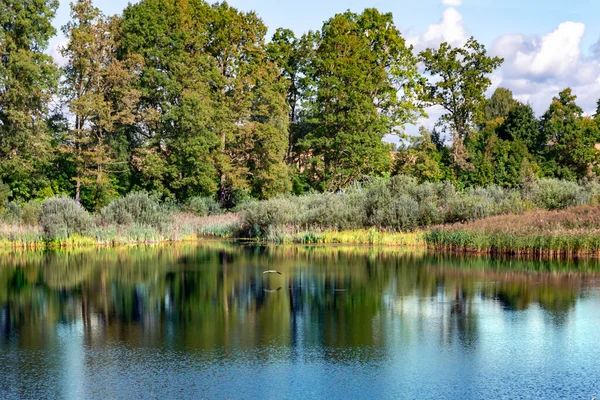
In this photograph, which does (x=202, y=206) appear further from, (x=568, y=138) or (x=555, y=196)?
(x=568, y=138)

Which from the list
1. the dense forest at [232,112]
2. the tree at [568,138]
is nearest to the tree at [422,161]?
the dense forest at [232,112]

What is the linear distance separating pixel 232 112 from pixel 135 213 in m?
13.0

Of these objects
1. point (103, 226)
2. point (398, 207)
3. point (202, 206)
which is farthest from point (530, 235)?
point (202, 206)

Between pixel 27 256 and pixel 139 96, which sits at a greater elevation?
pixel 139 96

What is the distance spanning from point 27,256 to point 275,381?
898 inches

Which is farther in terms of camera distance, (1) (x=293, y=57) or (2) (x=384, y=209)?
(1) (x=293, y=57)

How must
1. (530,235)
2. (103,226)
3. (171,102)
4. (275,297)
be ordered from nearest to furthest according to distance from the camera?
1. (275,297)
2. (530,235)
3. (103,226)
4. (171,102)

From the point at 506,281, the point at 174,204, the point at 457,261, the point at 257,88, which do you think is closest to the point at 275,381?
the point at 506,281

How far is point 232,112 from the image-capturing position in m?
50.9

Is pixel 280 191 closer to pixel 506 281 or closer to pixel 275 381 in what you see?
pixel 506 281

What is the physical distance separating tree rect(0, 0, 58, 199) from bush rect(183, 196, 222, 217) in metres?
9.18

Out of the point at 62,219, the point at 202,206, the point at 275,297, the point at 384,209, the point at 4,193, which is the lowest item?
the point at 275,297

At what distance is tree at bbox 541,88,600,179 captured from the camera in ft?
202

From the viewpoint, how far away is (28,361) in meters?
14.2
